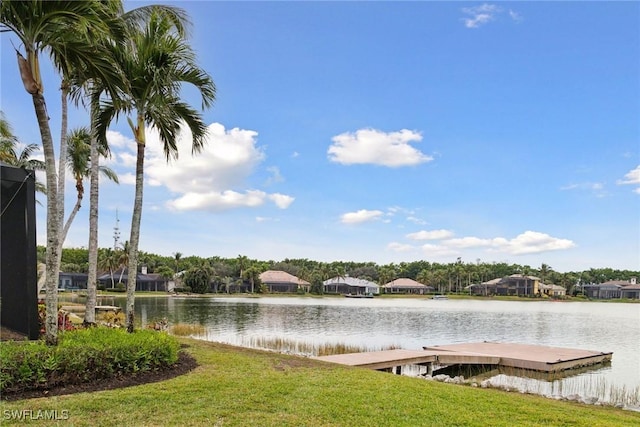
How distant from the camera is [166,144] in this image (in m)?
11.1

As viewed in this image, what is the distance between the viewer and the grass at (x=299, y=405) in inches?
215

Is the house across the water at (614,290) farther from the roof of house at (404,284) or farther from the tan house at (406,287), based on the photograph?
the roof of house at (404,284)

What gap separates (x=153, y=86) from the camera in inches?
370

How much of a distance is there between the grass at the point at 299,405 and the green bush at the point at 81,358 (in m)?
0.48

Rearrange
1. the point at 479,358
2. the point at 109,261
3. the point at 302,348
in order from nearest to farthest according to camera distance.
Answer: the point at 479,358 → the point at 302,348 → the point at 109,261

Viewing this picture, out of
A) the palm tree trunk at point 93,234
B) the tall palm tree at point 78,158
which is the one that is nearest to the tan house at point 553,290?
the tall palm tree at point 78,158

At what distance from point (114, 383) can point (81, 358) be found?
582 millimetres

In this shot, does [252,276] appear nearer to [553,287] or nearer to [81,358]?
[553,287]

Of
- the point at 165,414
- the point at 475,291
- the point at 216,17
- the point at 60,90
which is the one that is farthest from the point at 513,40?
the point at 475,291

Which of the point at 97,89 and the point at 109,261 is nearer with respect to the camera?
the point at 97,89

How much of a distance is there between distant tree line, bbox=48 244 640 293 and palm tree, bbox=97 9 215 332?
62262 millimetres

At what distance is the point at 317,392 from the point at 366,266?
111579mm

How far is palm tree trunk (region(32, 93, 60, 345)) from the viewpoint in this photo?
682cm

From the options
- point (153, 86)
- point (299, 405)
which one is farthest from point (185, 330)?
point (299, 405)
